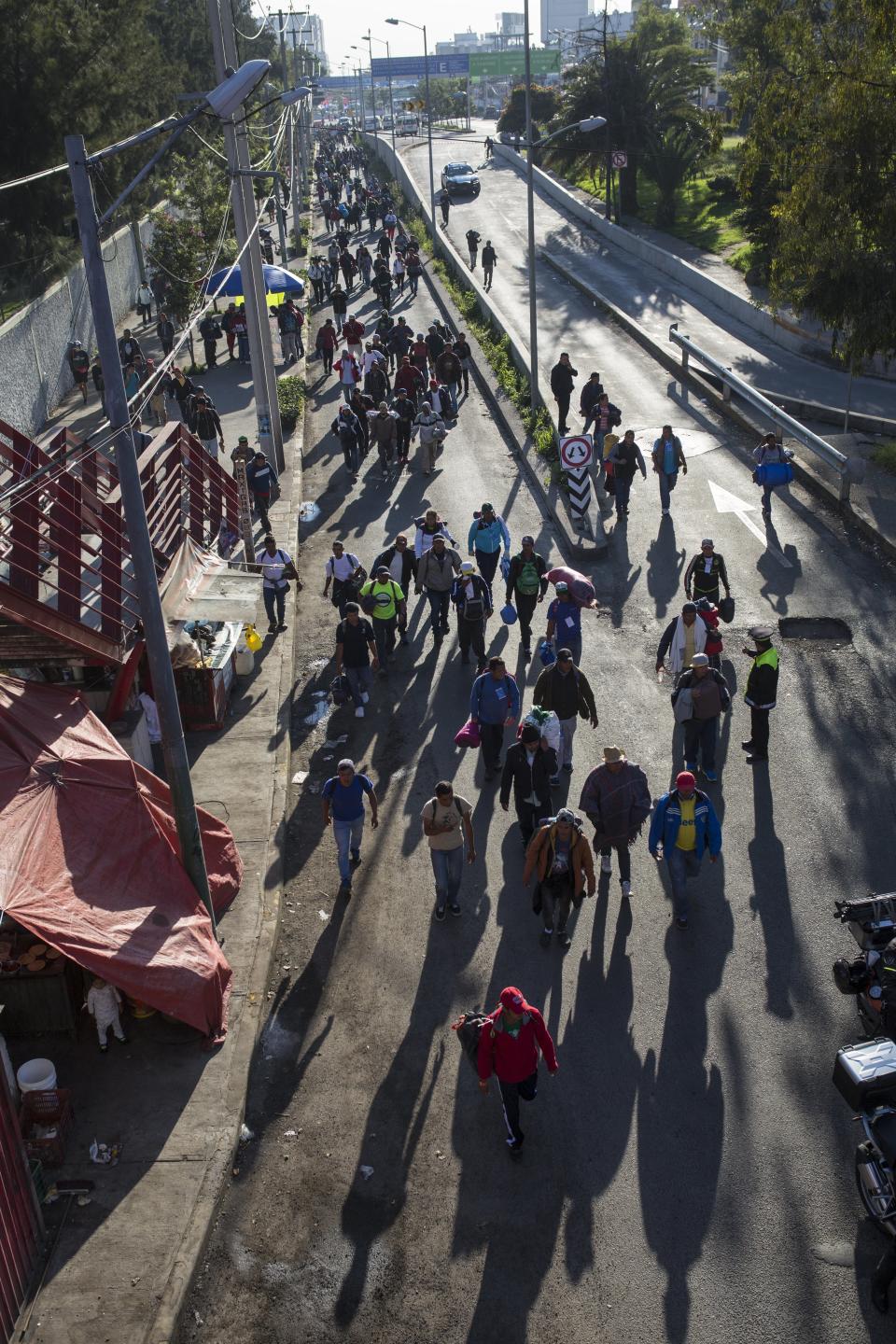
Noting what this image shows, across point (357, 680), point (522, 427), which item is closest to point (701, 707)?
point (357, 680)

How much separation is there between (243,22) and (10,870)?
272 feet

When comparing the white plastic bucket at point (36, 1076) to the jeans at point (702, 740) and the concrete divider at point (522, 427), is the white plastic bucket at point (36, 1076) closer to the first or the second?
the jeans at point (702, 740)

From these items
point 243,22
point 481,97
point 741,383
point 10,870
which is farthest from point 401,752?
point 481,97

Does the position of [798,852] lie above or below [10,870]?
below

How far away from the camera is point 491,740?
41.6 ft

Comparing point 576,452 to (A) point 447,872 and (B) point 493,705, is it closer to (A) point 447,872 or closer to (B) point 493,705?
(B) point 493,705

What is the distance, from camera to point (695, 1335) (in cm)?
705

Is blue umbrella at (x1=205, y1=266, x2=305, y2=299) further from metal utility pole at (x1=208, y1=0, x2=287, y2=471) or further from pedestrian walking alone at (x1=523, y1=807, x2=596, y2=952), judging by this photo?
pedestrian walking alone at (x1=523, y1=807, x2=596, y2=952)

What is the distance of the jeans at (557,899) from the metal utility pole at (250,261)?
42.5ft

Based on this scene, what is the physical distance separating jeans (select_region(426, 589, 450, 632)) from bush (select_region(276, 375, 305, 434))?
36.0ft

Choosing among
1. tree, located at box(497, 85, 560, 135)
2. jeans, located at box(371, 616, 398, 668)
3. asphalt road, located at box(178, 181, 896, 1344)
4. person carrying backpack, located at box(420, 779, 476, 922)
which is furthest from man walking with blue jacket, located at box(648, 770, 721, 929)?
tree, located at box(497, 85, 560, 135)

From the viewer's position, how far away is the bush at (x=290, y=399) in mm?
26359

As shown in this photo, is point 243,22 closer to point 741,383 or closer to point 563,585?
point 741,383

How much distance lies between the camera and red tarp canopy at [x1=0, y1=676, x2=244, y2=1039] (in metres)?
8.98
